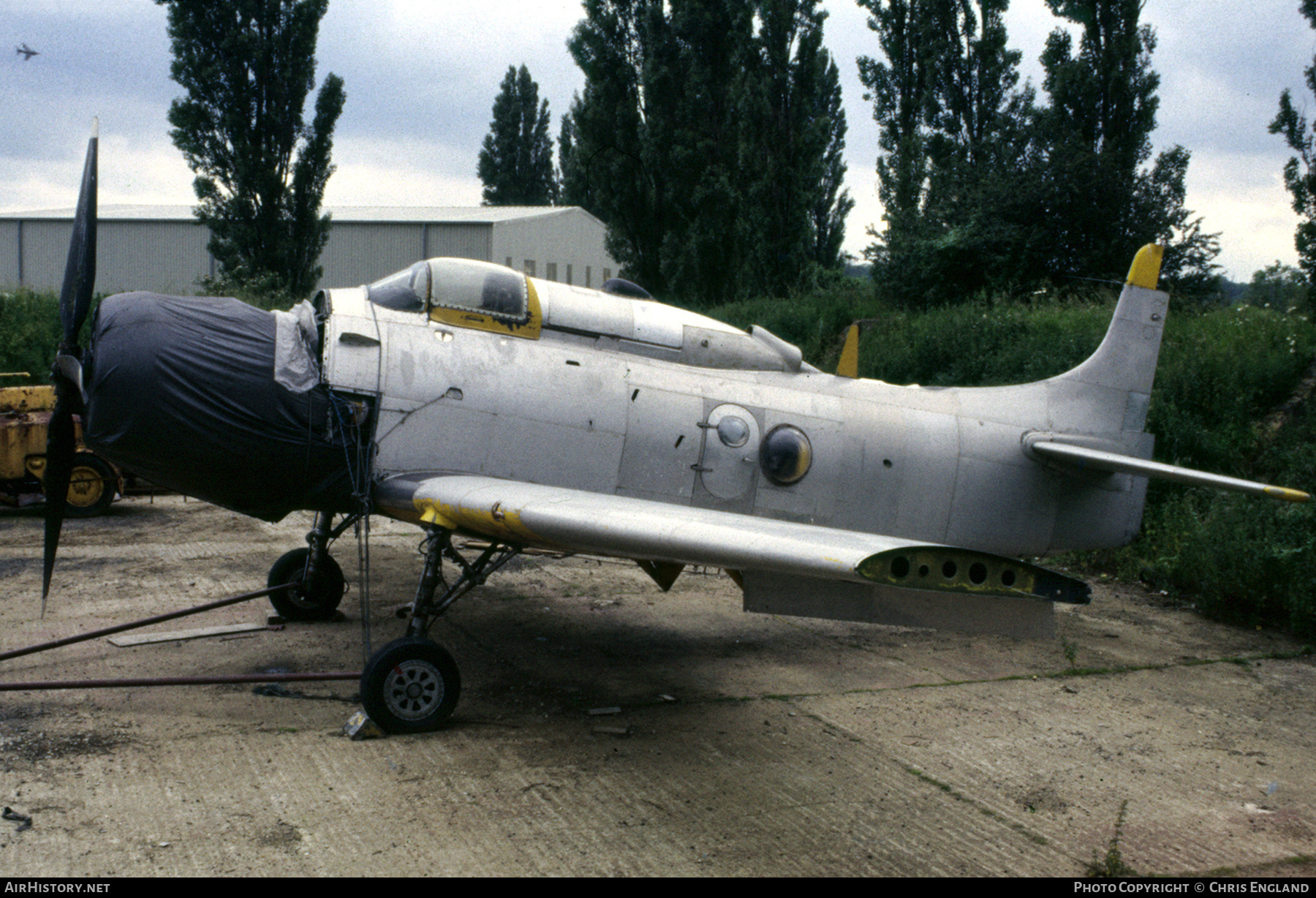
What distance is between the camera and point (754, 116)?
24.3 meters

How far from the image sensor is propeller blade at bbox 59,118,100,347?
5828mm

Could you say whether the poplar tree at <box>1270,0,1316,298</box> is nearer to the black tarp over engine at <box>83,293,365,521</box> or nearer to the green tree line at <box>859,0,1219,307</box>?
the green tree line at <box>859,0,1219,307</box>

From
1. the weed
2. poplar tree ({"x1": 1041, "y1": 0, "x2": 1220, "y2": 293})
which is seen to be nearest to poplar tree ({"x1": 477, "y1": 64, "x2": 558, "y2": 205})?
poplar tree ({"x1": 1041, "y1": 0, "x2": 1220, "y2": 293})

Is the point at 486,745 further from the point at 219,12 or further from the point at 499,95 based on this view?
the point at 499,95

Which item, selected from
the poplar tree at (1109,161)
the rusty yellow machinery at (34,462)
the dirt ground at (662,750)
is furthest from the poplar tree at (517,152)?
the dirt ground at (662,750)

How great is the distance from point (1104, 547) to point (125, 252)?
28.7 metres

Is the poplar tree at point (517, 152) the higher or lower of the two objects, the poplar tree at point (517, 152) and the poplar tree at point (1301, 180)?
the higher

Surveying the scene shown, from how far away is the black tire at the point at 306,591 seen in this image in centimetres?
797

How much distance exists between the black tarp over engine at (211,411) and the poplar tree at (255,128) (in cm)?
1843

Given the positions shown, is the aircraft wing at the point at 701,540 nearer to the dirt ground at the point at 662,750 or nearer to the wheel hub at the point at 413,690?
the wheel hub at the point at 413,690

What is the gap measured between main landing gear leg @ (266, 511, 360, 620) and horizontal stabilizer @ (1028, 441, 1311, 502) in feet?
18.9

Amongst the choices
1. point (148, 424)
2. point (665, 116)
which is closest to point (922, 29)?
point (665, 116)

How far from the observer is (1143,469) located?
700cm

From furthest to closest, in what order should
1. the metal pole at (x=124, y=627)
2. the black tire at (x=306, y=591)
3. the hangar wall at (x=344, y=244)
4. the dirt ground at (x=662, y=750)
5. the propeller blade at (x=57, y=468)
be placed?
the hangar wall at (x=344, y=244) < the black tire at (x=306, y=591) < the metal pole at (x=124, y=627) < the propeller blade at (x=57, y=468) < the dirt ground at (x=662, y=750)
